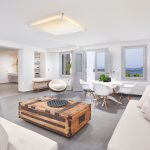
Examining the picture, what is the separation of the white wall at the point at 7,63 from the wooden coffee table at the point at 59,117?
8102mm

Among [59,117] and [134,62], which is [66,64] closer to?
[134,62]

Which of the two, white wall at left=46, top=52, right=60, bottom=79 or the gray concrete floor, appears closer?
the gray concrete floor

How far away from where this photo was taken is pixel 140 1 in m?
2.23

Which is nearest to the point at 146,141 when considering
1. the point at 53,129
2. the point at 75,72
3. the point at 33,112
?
the point at 53,129

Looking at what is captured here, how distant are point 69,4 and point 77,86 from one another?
4713mm

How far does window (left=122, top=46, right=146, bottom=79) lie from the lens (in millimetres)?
5486

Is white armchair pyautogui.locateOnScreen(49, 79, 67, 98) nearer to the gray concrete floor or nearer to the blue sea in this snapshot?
the gray concrete floor

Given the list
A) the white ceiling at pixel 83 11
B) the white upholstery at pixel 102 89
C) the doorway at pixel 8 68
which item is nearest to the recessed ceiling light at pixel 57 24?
the white ceiling at pixel 83 11

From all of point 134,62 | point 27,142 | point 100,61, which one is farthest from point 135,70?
point 27,142

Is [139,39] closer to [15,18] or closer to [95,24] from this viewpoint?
[95,24]

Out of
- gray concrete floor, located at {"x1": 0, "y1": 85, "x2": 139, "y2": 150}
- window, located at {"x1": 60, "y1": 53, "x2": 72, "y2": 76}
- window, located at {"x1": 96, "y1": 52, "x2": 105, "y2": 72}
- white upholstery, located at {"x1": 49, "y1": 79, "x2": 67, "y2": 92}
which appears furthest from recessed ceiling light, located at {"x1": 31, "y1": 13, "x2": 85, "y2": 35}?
window, located at {"x1": 60, "y1": 53, "x2": 72, "y2": 76}

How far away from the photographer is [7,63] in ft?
32.1

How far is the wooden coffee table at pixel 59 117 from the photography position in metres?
2.09

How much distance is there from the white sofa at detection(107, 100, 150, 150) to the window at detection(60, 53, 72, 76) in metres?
5.72
